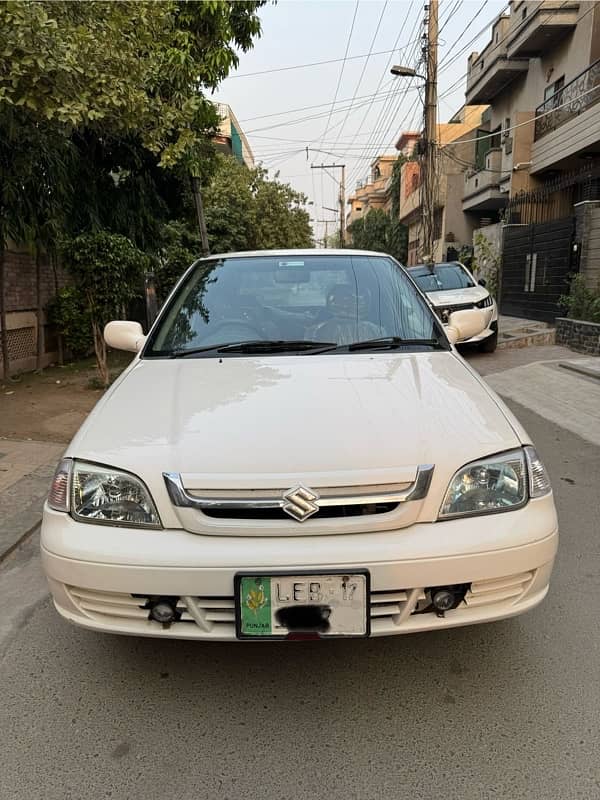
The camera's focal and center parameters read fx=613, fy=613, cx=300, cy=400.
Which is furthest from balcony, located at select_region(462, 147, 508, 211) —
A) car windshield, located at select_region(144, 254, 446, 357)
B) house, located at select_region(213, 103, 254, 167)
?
car windshield, located at select_region(144, 254, 446, 357)

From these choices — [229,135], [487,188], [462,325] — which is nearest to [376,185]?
[229,135]

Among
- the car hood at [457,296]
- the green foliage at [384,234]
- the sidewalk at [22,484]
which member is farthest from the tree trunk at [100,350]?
the green foliage at [384,234]

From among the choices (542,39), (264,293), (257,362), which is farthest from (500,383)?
(542,39)

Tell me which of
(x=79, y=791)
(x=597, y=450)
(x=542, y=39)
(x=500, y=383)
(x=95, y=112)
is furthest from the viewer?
(x=542, y=39)

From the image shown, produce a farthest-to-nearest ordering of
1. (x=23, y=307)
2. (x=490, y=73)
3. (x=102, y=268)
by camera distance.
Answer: (x=490, y=73)
(x=23, y=307)
(x=102, y=268)

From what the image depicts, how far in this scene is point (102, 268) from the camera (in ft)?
24.1

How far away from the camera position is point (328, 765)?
1858mm

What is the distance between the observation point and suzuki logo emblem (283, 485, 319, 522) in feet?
6.18

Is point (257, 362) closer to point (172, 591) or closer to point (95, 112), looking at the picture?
point (172, 591)

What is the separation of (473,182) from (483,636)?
78.9ft

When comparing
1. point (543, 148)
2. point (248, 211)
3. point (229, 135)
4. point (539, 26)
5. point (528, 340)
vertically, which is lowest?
point (528, 340)

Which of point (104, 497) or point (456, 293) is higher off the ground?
point (456, 293)

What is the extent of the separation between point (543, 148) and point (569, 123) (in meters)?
1.79

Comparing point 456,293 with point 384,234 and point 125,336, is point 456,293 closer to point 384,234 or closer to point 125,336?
point 125,336
